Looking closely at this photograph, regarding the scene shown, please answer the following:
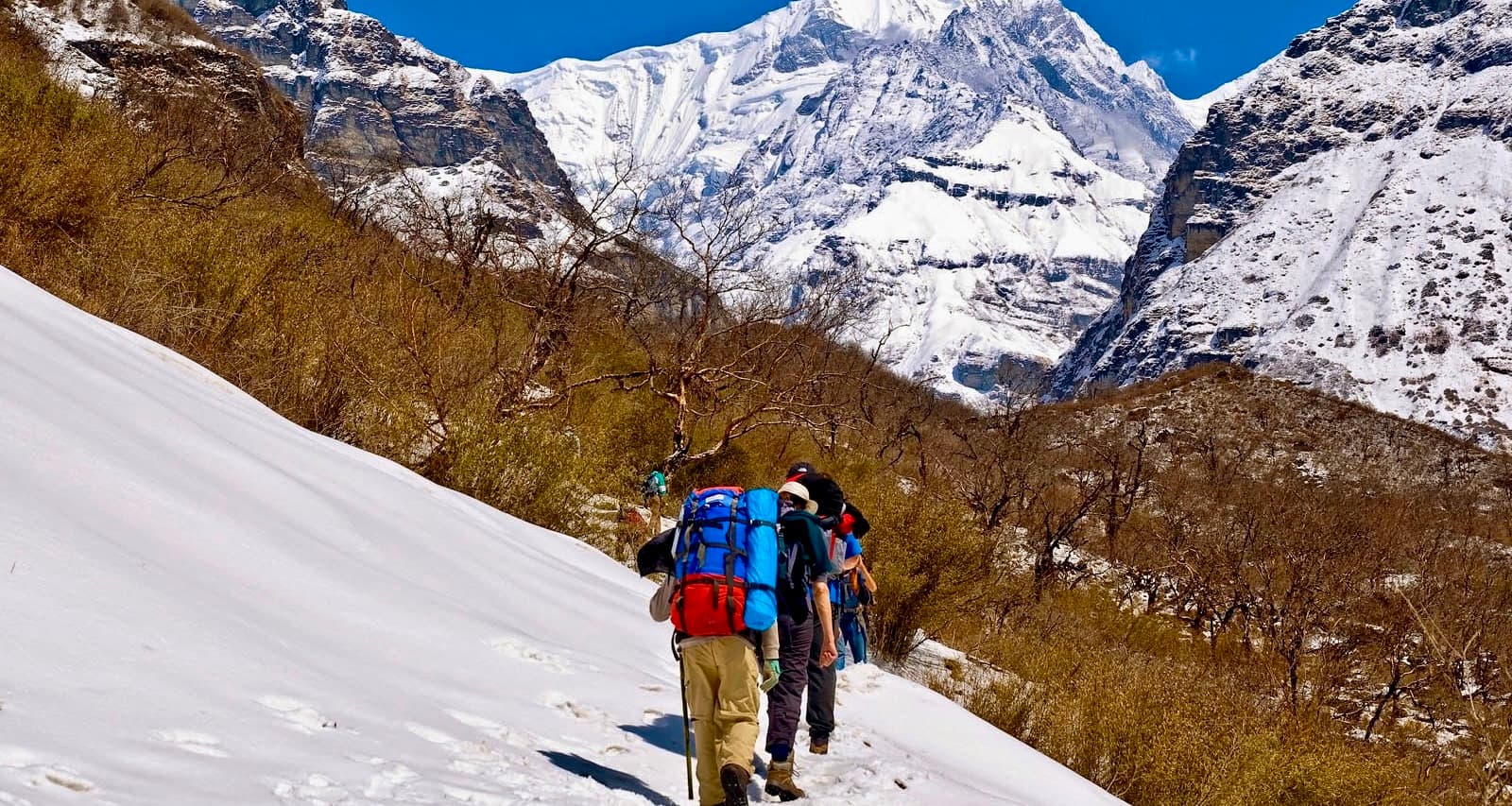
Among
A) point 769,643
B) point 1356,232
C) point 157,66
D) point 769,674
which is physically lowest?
point 769,674

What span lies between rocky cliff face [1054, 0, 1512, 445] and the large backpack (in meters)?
101

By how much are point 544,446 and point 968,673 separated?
569cm

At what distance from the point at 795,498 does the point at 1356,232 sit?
142 metres

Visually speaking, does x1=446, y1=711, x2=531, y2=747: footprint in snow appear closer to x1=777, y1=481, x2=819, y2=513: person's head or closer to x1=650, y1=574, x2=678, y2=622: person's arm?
x1=650, y1=574, x2=678, y2=622: person's arm

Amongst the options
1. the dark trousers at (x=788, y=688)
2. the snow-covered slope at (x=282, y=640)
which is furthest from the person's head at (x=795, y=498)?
the snow-covered slope at (x=282, y=640)

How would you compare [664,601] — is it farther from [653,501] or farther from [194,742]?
[653,501]

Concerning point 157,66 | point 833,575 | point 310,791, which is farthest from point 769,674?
point 157,66

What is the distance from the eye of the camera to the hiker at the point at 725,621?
4.53 m

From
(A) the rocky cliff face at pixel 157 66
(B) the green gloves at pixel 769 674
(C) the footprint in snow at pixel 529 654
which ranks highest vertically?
(A) the rocky cliff face at pixel 157 66

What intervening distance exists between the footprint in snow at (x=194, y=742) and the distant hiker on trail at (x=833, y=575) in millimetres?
3392

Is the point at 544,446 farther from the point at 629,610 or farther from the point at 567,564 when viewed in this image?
the point at 629,610

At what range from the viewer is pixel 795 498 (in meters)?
5.50

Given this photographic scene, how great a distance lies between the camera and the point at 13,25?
21188 mm

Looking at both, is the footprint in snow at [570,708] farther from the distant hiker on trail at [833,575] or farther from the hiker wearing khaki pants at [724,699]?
the distant hiker on trail at [833,575]
